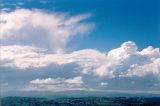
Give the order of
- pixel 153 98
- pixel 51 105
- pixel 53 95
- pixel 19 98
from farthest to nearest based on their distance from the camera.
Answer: pixel 53 95 < pixel 153 98 < pixel 19 98 < pixel 51 105

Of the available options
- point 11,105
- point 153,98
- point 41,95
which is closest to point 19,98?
point 41,95

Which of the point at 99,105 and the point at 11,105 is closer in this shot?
the point at 11,105

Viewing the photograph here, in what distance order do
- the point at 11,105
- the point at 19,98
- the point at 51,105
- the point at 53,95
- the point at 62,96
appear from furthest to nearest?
the point at 53,95 → the point at 62,96 → the point at 19,98 → the point at 51,105 → the point at 11,105

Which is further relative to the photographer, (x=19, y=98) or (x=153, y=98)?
(x=153, y=98)

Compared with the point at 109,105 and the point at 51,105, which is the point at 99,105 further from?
the point at 51,105

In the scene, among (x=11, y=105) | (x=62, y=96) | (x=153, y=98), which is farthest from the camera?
(x=62, y=96)

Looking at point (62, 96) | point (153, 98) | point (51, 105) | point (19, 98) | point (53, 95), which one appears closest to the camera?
point (51, 105)

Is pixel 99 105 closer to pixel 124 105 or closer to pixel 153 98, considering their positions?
pixel 124 105

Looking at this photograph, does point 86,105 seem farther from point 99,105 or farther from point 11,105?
point 11,105

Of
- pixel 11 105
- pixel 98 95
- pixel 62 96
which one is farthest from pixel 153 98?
pixel 11 105
